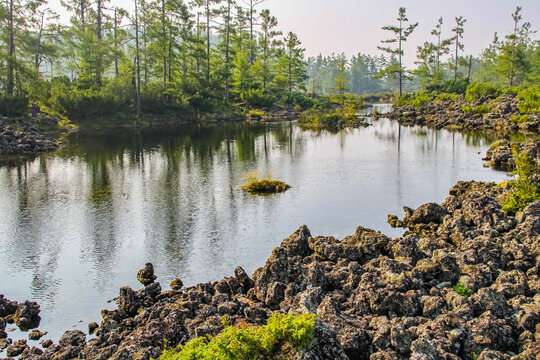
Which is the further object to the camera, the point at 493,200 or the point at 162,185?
the point at 162,185

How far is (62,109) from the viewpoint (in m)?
50.2

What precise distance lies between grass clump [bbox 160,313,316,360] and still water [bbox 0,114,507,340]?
482 centimetres

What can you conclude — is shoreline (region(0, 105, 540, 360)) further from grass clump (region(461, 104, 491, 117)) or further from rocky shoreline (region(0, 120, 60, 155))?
grass clump (region(461, 104, 491, 117))

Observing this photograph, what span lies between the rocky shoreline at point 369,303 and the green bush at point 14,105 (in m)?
36.7

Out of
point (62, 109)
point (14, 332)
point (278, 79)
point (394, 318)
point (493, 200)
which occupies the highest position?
point (278, 79)

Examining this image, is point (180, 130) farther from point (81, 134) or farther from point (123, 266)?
point (123, 266)

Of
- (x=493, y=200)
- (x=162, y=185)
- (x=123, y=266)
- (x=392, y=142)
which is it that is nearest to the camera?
(x=123, y=266)

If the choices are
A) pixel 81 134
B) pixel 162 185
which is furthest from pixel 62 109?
pixel 162 185

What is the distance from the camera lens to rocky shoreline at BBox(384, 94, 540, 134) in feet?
144

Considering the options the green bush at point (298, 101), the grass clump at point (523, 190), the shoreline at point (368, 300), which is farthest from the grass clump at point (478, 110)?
the shoreline at point (368, 300)

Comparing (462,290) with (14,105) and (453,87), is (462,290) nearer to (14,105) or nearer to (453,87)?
(14,105)

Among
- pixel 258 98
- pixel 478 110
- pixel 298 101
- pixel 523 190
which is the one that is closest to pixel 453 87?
pixel 298 101

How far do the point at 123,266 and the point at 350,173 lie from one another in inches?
608

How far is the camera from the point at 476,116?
52.1 meters
